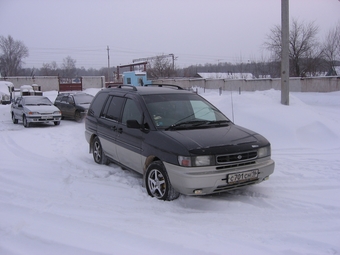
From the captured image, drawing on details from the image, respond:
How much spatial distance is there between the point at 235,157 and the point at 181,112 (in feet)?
4.83

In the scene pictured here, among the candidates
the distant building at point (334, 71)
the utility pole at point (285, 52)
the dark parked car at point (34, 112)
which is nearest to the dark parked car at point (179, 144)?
the utility pole at point (285, 52)

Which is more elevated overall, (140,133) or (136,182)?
(140,133)

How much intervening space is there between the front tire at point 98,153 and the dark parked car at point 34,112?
7.85 meters

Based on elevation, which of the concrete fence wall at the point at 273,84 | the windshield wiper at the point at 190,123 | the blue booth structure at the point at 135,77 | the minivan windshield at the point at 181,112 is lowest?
the windshield wiper at the point at 190,123

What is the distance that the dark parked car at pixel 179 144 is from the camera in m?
4.26

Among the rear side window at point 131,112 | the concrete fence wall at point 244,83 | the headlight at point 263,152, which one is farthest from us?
the concrete fence wall at point 244,83

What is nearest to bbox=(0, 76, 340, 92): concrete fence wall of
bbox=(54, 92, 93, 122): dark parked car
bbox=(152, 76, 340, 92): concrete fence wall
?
bbox=(152, 76, 340, 92): concrete fence wall

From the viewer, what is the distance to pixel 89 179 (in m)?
5.82

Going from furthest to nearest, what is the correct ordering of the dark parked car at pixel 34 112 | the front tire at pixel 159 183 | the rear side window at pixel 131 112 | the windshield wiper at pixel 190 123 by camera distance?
the dark parked car at pixel 34 112 < the rear side window at pixel 131 112 < the windshield wiper at pixel 190 123 < the front tire at pixel 159 183

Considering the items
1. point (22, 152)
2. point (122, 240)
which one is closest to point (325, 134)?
point (122, 240)

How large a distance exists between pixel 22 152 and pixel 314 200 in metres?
7.23

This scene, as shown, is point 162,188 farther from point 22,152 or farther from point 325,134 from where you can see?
point 325,134

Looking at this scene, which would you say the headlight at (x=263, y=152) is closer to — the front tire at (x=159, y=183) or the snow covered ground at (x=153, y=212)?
the snow covered ground at (x=153, y=212)

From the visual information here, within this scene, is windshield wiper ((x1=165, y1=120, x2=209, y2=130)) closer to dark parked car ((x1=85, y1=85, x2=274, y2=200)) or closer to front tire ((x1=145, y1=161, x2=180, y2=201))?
dark parked car ((x1=85, y1=85, x2=274, y2=200))
